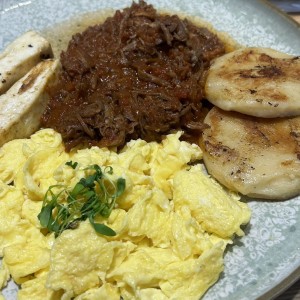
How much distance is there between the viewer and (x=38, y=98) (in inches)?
180

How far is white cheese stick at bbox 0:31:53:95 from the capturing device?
15.6 ft

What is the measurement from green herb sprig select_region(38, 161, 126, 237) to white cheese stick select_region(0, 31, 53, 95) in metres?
1.69

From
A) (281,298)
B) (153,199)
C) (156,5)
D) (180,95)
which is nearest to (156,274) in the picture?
(153,199)

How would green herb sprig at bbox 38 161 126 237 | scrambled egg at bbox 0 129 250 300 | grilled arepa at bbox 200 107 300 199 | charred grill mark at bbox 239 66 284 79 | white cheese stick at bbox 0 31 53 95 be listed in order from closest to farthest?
scrambled egg at bbox 0 129 250 300
green herb sprig at bbox 38 161 126 237
grilled arepa at bbox 200 107 300 199
charred grill mark at bbox 239 66 284 79
white cheese stick at bbox 0 31 53 95

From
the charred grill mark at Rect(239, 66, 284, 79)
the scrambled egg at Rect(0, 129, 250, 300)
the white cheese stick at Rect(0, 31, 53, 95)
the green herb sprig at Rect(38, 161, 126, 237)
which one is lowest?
the scrambled egg at Rect(0, 129, 250, 300)

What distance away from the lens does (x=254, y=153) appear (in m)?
4.01

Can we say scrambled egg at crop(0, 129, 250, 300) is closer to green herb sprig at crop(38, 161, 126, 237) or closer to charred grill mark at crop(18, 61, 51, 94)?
green herb sprig at crop(38, 161, 126, 237)

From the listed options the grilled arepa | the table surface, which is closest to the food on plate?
the grilled arepa

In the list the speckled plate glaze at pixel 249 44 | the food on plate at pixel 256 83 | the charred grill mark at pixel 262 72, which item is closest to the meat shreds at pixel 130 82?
the food on plate at pixel 256 83

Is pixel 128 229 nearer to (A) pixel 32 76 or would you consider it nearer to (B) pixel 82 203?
(B) pixel 82 203

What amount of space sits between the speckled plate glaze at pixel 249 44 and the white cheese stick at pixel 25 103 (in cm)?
111

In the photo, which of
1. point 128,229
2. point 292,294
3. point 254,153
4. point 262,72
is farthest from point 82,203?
point 262,72

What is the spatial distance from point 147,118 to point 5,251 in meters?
1.85

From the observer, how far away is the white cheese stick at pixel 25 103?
4.36 m
